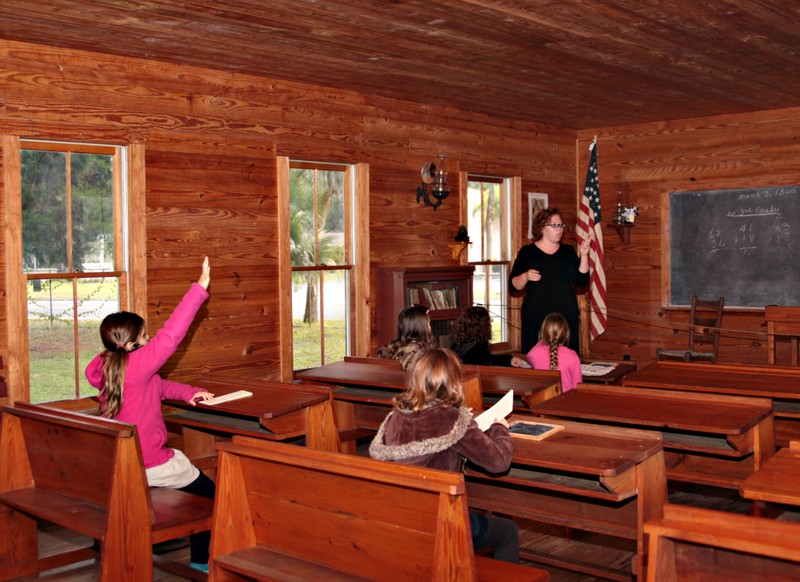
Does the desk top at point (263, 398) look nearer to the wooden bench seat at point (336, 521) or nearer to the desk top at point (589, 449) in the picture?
the wooden bench seat at point (336, 521)

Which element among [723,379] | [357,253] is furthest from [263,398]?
[357,253]

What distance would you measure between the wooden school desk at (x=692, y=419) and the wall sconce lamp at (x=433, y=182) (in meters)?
3.42

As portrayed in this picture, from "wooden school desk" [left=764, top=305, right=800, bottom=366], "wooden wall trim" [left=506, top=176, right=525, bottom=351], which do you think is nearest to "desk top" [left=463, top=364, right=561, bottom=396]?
"wooden school desk" [left=764, top=305, right=800, bottom=366]

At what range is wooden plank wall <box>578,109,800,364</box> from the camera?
25.9 feet

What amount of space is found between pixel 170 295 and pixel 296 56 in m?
1.63

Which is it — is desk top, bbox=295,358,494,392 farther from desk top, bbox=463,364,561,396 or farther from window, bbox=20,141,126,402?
window, bbox=20,141,126,402

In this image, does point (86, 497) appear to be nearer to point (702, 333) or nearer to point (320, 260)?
point (320, 260)

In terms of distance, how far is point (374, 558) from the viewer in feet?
8.32

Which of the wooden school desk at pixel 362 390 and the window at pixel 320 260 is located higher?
the window at pixel 320 260

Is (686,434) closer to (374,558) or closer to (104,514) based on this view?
(374,558)

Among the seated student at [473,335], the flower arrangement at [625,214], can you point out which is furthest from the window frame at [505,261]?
the seated student at [473,335]

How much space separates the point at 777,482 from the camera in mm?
2584

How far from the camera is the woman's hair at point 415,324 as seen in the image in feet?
15.3

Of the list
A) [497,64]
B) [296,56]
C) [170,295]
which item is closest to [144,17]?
[296,56]
